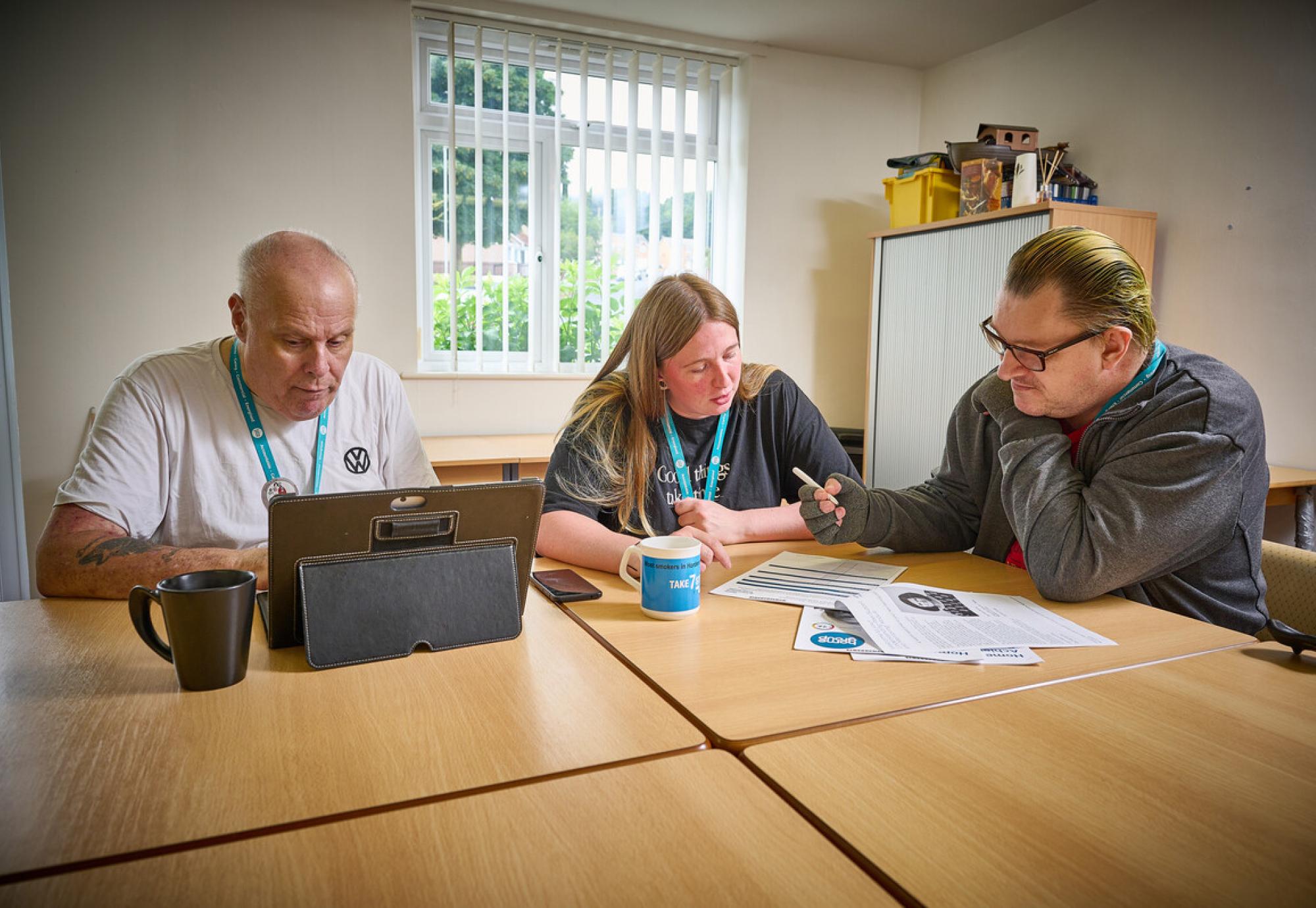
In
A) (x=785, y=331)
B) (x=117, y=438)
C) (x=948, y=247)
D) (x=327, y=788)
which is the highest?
(x=948, y=247)

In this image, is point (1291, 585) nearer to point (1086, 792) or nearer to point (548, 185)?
point (1086, 792)

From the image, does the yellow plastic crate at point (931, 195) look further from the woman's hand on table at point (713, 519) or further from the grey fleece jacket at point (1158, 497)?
the woman's hand on table at point (713, 519)

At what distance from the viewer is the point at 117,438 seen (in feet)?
5.03

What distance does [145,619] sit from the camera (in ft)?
3.07

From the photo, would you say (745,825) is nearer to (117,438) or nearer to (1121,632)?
(1121,632)

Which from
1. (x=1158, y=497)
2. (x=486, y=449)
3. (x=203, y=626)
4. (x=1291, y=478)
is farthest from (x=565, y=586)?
(x=1291, y=478)

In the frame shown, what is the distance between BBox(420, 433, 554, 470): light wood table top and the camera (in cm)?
313

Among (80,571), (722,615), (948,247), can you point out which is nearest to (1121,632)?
(722,615)

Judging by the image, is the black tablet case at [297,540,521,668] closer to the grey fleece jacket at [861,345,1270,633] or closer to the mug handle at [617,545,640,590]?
the mug handle at [617,545,640,590]

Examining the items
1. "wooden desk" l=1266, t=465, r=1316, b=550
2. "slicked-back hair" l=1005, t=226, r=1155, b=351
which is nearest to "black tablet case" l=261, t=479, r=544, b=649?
"slicked-back hair" l=1005, t=226, r=1155, b=351

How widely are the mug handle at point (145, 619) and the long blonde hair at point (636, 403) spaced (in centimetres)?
86

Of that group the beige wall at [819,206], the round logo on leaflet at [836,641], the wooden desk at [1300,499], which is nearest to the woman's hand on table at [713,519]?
the round logo on leaflet at [836,641]

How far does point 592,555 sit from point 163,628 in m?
0.67

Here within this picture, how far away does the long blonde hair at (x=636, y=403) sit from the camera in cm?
176
